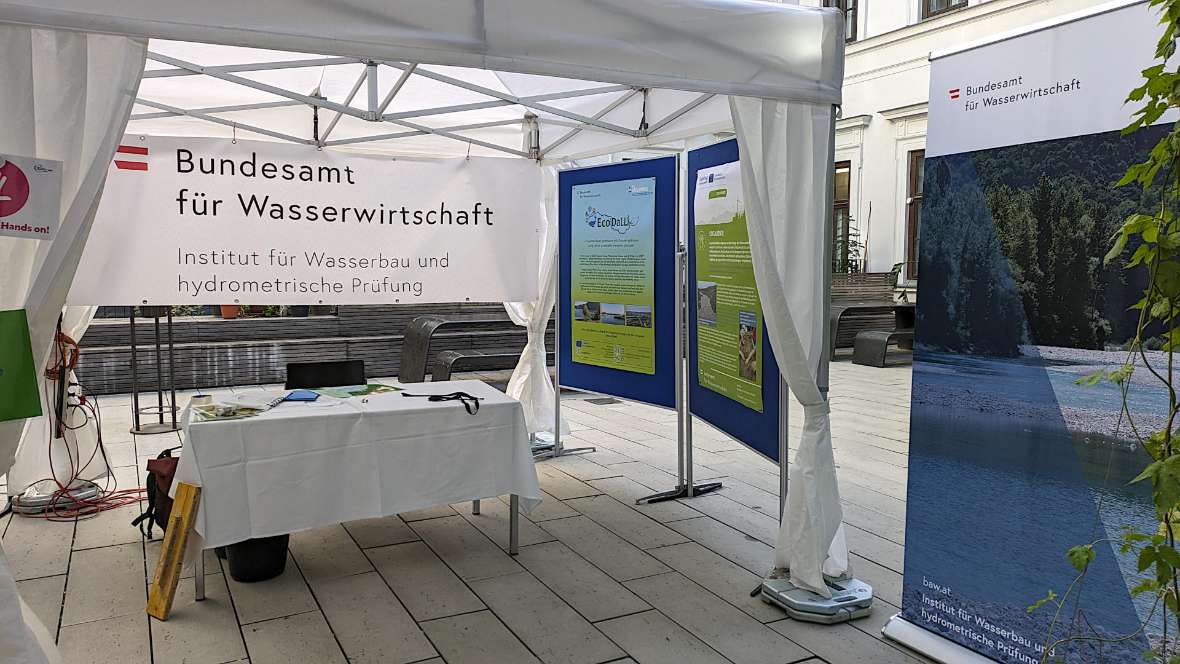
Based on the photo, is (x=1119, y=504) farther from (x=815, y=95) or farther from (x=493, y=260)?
(x=493, y=260)

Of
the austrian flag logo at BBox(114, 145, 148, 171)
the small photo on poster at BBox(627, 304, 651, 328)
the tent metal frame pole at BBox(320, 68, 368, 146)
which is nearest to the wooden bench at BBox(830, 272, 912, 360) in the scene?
the small photo on poster at BBox(627, 304, 651, 328)

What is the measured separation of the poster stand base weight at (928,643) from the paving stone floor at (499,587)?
40 millimetres

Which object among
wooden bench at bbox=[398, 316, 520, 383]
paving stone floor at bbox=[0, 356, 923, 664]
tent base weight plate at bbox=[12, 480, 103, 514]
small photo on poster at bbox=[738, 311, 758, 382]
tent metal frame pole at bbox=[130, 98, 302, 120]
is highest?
tent metal frame pole at bbox=[130, 98, 302, 120]

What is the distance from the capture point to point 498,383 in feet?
23.5

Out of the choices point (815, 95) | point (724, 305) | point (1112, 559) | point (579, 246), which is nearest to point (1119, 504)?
point (1112, 559)

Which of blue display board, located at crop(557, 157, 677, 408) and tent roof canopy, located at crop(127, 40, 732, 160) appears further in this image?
blue display board, located at crop(557, 157, 677, 408)

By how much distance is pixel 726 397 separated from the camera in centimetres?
396

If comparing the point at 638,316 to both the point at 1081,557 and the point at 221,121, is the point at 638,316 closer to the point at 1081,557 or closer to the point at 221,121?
the point at 221,121

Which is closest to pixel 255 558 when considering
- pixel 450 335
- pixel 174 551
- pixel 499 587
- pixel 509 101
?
pixel 174 551

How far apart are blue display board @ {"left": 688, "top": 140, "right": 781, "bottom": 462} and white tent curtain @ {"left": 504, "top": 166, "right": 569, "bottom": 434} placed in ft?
4.56

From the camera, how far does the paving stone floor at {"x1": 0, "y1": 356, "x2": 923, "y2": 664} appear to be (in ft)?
9.09

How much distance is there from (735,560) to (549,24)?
2.38 metres

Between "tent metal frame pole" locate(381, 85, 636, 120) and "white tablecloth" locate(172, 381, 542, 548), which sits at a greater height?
"tent metal frame pole" locate(381, 85, 636, 120)

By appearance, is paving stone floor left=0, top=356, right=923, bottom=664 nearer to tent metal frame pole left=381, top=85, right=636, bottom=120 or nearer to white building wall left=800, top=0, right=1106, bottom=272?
tent metal frame pole left=381, top=85, right=636, bottom=120
